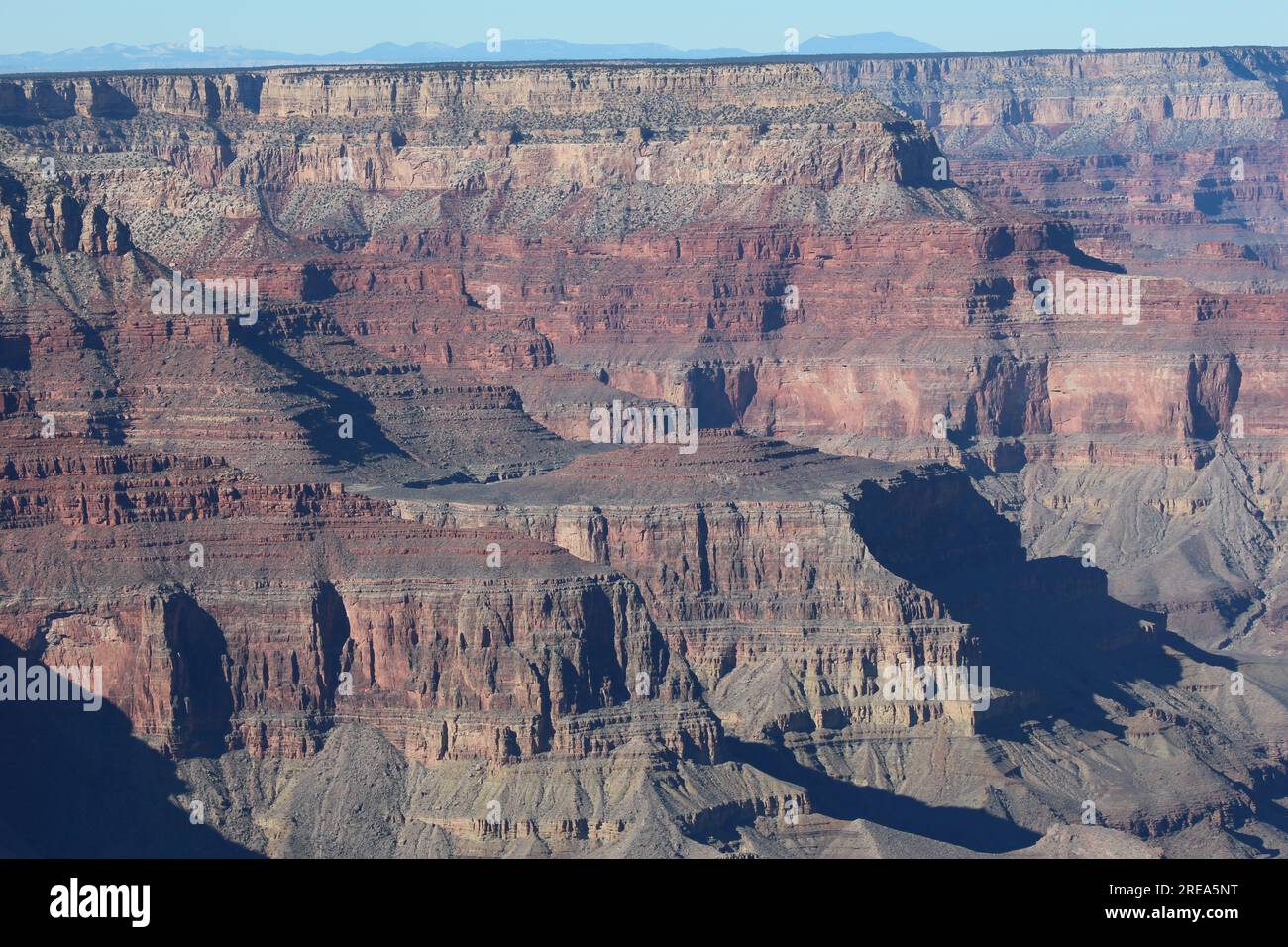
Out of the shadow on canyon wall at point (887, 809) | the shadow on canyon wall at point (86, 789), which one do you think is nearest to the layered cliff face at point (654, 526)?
the shadow on canyon wall at point (86, 789)

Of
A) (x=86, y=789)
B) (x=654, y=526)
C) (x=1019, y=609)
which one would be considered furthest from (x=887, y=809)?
(x=86, y=789)

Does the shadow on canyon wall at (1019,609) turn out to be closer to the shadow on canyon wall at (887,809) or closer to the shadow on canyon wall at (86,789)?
the shadow on canyon wall at (887,809)

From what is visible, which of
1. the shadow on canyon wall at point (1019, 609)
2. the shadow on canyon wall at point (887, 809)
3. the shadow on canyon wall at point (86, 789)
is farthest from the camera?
the shadow on canyon wall at point (1019, 609)

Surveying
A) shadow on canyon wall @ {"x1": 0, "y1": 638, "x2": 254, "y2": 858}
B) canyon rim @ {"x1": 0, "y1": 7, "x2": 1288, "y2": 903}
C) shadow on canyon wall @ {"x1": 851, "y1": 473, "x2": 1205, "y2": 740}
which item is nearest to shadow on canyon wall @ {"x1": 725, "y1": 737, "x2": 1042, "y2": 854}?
canyon rim @ {"x1": 0, "y1": 7, "x2": 1288, "y2": 903}

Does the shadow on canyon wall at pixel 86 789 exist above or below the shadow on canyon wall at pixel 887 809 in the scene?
above

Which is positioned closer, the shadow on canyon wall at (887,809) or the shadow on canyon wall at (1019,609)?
the shadow on canyon wall at (887,809)

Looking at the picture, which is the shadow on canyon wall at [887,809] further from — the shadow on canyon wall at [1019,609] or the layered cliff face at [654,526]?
the shadow on canyon wall at [1019,609]

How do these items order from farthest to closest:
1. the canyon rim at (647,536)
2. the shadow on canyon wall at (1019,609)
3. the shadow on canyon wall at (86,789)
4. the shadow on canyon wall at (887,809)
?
1. the shadow on canyon wall at (1019,609)
2. the shadow on canyon wall at (887,809)
3. the canyon rim at (647,536)
4. the shadow on canyon wall at (86,789)

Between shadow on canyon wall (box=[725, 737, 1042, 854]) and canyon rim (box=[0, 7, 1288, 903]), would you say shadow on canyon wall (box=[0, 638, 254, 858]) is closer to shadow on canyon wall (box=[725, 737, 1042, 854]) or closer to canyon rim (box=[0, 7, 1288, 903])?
canyon rim (box=[0, 7, 1288, 903])

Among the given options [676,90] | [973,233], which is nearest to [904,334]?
[973,233]

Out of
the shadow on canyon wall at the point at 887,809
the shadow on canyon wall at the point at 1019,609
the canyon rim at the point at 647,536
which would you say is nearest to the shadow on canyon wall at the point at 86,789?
the canyon rim at the point at 647,536
